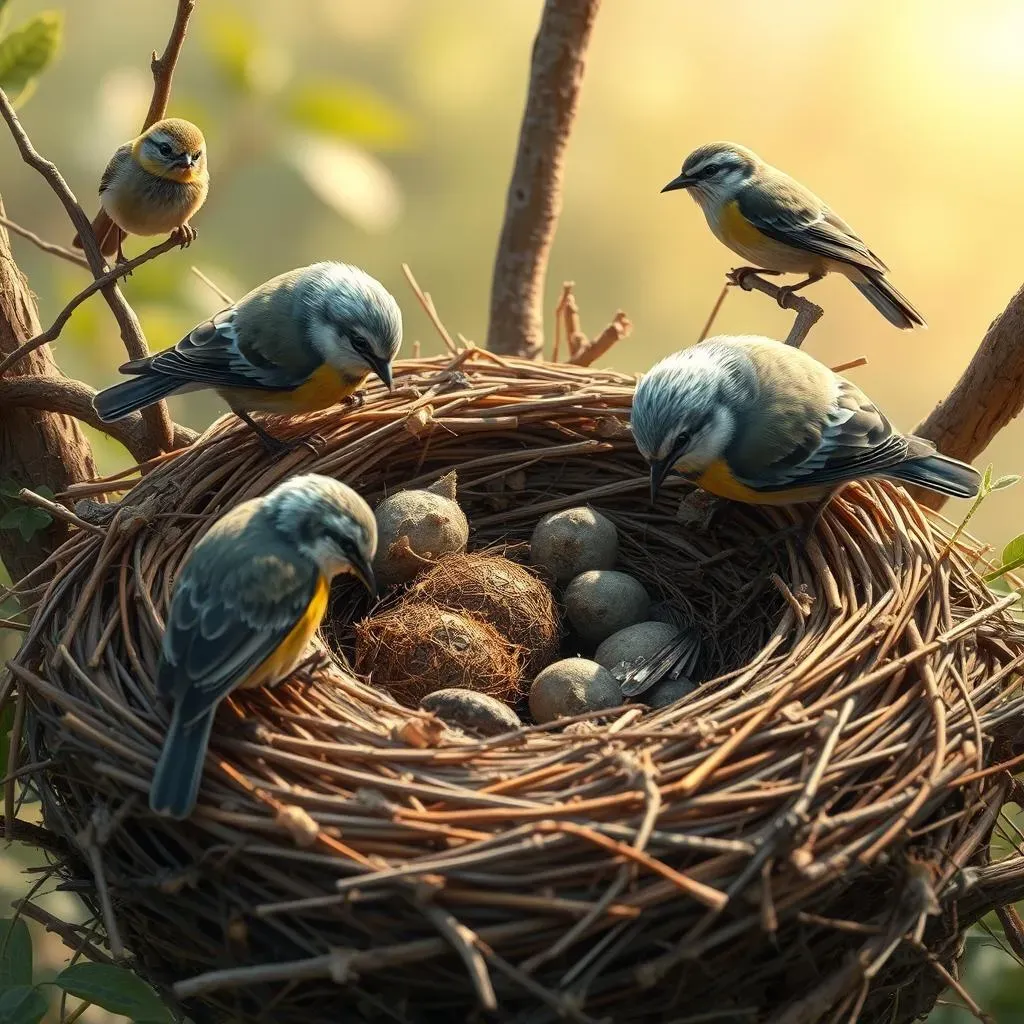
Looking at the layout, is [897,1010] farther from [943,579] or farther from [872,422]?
[872,422]

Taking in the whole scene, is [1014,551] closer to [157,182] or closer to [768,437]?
[768,437]

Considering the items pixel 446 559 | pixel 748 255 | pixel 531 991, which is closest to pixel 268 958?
pixel 531 991

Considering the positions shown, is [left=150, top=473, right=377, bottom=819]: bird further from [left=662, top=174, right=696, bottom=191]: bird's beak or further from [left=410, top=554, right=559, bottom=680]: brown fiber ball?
[left=662, top=174, right=696, bottom=191]: bird's beak

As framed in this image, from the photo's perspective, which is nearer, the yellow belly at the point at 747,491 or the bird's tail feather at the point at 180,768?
the bird's tail feather at the point at 180,768

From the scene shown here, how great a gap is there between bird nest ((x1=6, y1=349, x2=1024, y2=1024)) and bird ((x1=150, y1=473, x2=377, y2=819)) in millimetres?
86

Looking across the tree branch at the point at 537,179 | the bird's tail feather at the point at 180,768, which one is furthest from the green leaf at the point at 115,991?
the tree branch at the point at 537,179

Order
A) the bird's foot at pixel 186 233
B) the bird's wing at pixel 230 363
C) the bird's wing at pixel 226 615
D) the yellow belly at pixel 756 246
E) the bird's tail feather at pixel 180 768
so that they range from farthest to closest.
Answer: the yellow belly at pixel 756 246 → the bird's foot at pixel 186 233 → the bird's wing at pixel 230 363 → the bird's wing at pixel 226 615 → the bird's tail feather at pixel 180 768

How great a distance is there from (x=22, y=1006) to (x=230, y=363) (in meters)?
1.60

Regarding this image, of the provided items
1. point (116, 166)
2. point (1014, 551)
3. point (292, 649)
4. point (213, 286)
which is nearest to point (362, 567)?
point (292, 649)

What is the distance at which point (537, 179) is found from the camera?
3496mm

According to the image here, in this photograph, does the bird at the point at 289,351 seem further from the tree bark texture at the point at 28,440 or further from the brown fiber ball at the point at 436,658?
the brown fiber ball at the point at 436,658

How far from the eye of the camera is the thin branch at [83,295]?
98.1 inches

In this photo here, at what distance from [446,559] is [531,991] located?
4.34ft

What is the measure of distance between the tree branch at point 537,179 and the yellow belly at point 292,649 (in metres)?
1.60
